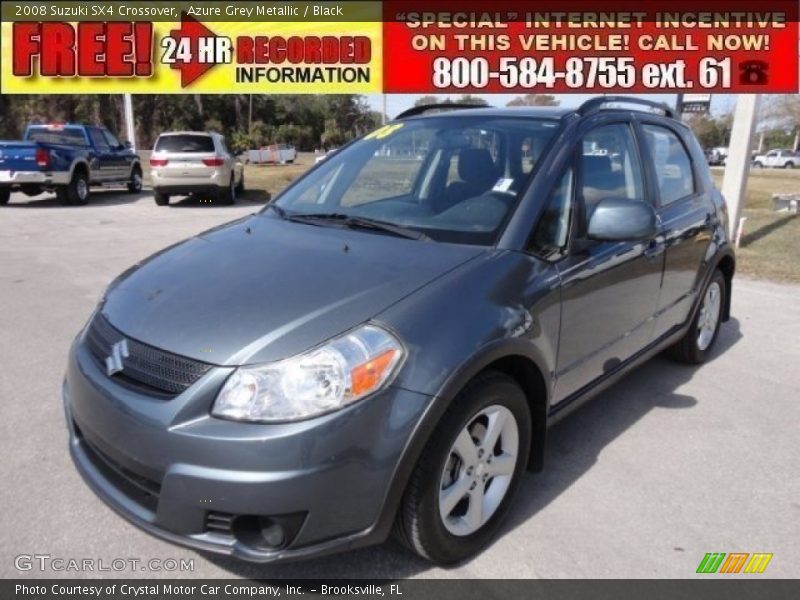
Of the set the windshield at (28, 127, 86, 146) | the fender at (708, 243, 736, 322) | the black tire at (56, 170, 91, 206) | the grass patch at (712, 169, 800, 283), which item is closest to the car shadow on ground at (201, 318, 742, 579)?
the fender at (708, 243, 736, 322)

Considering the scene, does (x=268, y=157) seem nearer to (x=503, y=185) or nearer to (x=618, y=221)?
(x=503, y=185)

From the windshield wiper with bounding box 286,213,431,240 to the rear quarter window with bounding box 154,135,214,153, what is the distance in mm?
12911

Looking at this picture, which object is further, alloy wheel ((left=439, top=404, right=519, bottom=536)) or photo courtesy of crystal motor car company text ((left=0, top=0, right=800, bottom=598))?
alloy wheel ((left=439, top=404, right=519, bottom=536))

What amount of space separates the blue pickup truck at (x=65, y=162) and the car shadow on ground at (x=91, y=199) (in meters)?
0.26

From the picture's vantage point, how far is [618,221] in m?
2.90

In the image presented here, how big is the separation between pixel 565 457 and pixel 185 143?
14.0 meters

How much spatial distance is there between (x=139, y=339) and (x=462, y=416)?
117cm

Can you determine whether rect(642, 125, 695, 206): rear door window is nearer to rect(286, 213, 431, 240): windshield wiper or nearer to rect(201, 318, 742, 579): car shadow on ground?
rect(201, 318, 742, 579): car shadow on ground

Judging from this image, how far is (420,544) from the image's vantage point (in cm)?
234

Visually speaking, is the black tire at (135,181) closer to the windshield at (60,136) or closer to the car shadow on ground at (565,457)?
the windshield at (60,136)

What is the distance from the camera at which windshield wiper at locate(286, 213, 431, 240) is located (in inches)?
114

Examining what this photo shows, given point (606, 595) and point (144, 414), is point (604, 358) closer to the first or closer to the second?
point (606, 595)

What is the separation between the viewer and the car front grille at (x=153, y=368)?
2.13 meters

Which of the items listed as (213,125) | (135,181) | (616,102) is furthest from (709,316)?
(213,125)
